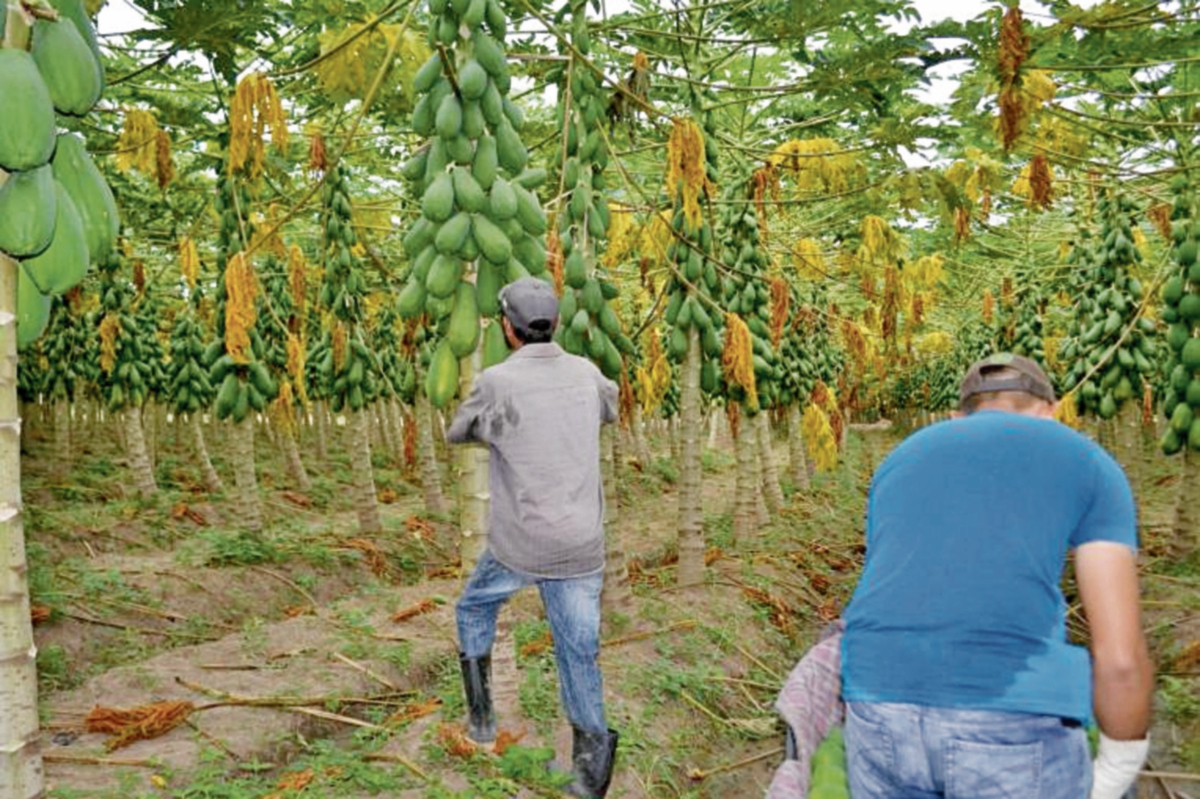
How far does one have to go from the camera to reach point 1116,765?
1.99 meters

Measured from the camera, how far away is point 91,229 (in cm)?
172

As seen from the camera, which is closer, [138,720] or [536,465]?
[536,465]

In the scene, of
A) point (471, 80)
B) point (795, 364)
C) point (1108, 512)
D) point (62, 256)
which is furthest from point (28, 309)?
point (795, 364)

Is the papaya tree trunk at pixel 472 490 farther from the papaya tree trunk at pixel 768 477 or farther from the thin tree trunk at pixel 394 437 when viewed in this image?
the thin tree trunk at pixel 394 437

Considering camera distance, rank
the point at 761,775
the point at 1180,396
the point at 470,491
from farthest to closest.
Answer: the point at 1180,396, the point at 761,775, the point at 470,491

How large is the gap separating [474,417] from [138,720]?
2413 mm

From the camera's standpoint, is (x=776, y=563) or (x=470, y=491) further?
(x=776, y=563)

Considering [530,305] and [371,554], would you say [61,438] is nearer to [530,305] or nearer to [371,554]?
[371,554]

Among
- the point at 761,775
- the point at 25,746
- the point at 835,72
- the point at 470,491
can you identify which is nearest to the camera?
the point at 25,746

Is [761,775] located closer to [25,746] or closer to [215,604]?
→ [25,746]

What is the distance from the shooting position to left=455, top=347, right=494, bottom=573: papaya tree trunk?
145 inches

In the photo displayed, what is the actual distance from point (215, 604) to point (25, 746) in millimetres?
6782

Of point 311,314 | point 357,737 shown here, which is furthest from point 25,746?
point 311,314

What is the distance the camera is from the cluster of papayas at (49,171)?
1460 mm
